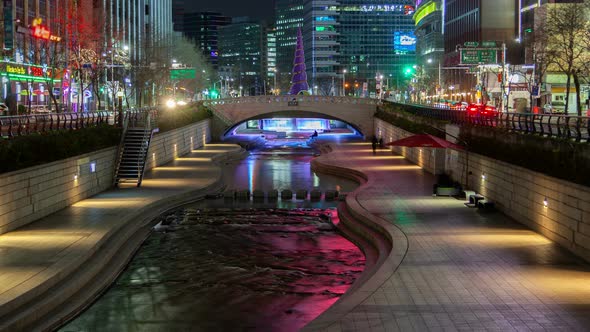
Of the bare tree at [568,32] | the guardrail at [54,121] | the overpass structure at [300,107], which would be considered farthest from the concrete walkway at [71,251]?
the overpass structure at [300,107]

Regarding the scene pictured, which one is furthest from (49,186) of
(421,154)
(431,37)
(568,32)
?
(431,37)

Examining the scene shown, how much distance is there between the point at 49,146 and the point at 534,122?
18.7m

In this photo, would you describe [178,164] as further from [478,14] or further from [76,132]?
[478,14]

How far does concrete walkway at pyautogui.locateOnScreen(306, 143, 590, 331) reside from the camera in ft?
46.0

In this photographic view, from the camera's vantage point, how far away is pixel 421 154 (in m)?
48.2

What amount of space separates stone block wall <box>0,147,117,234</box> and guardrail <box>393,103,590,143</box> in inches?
695

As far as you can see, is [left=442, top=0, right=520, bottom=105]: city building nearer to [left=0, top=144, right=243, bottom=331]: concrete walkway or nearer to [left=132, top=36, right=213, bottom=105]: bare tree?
[left=132, top=36, right=213, bottom=105]: bare tree

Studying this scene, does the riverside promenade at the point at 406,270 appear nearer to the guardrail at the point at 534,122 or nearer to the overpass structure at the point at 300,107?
the guardrail at the point at 534,122

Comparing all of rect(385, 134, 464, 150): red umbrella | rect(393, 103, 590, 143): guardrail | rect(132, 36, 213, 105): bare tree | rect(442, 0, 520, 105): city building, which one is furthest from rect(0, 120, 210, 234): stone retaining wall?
rect(442, 0, 520, 105): city building

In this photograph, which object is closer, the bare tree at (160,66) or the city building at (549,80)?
the city building at (549,80)

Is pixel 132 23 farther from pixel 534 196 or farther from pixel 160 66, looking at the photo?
pixel 534 196

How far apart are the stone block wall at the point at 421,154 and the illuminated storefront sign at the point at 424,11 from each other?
8500 cm

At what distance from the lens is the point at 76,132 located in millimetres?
34594

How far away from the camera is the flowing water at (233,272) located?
1827 centimetres
